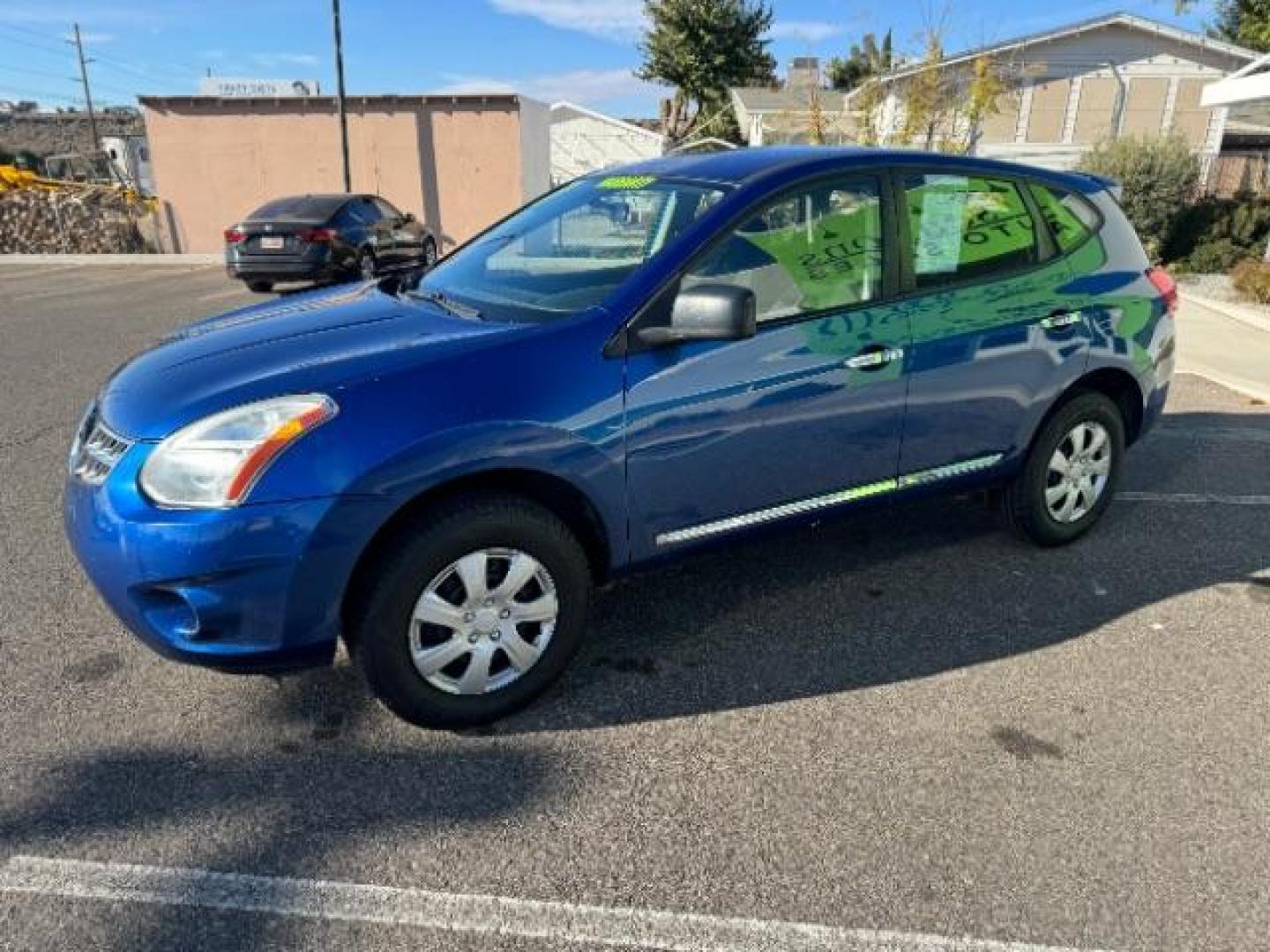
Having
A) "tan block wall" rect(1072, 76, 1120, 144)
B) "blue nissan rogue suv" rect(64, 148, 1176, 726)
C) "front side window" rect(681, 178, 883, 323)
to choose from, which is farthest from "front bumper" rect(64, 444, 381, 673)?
"tan block wall" rect(1072, 76, 1120, 144)

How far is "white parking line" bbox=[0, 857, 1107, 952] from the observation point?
2.01 m

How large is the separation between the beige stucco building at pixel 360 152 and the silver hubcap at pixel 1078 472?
16438 mm

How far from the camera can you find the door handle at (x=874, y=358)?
3143 millimetres

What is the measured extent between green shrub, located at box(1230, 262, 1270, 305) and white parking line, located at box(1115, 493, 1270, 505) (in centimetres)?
826

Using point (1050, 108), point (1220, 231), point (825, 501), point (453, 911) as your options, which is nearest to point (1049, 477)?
point (825, 501)

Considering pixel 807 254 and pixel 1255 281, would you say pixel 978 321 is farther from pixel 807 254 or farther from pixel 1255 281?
pixel 1255 281

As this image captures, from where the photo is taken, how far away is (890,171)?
11.1 ft

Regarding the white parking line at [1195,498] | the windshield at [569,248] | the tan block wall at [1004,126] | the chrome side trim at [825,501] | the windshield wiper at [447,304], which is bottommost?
the white parking line at [1195,498]

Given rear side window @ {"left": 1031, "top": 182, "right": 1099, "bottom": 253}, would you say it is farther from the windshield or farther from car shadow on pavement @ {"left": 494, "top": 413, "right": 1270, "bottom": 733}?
the windshield

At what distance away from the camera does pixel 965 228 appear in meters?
3.52

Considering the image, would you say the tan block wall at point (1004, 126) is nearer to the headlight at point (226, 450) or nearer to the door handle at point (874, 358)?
the door handle at point (874, 358)

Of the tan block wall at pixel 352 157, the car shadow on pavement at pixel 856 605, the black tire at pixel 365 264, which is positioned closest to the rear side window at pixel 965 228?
the car shadow on pavement at pixel 856 605

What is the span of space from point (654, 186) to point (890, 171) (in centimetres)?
88

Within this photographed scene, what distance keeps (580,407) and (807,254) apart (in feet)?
3.48
